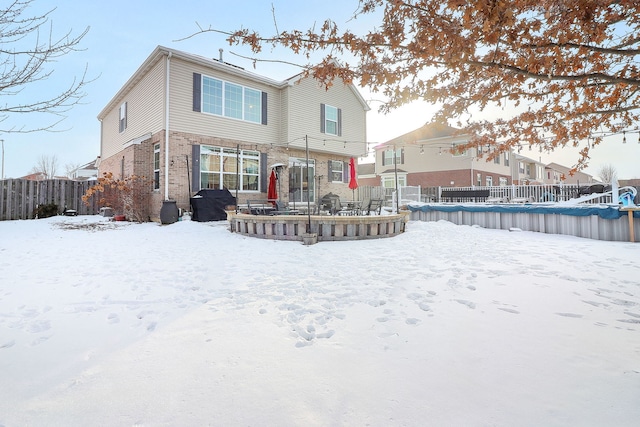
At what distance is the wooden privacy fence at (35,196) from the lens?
12227 millimetres

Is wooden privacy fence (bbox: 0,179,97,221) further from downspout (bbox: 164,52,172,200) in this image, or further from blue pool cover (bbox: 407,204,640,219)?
blue pool cover (bbox: 407,204,640,219)

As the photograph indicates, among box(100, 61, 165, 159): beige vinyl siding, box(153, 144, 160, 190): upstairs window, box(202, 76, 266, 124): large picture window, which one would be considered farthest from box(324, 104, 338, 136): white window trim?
box(153, 144, 160, 190): upstairs window

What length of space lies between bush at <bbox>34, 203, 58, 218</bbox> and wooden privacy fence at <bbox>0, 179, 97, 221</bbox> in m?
0.18

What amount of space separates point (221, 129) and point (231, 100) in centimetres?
141

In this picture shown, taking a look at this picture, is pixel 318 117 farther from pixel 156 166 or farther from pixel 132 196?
pixel 132 196

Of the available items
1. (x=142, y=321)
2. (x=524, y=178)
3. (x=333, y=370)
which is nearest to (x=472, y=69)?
(x=333, y=370)

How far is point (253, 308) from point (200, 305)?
57cm

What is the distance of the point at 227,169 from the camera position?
41.7 ft

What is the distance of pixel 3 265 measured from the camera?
15.4 ft

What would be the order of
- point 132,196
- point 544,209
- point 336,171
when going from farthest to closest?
1. point 336,171
2. point 132,196
3. point 544,209

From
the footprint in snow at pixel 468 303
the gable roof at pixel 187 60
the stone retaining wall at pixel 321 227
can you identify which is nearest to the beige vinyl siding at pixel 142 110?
the gable roof at pixel 187 60

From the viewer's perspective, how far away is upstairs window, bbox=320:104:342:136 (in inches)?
611

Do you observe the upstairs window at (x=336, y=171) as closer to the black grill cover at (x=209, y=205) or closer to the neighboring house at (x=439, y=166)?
the neighboring house at (x=439, y=166)

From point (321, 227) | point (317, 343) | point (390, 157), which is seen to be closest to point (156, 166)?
point (321, 227)
